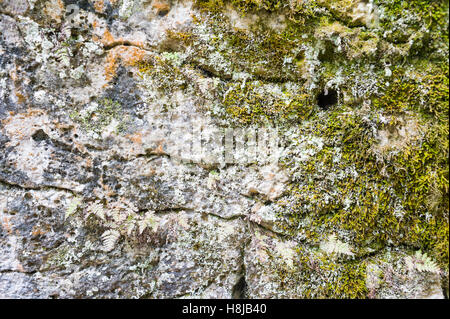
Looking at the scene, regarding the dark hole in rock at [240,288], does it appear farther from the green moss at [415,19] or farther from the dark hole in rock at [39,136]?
the green moss at [415,19]

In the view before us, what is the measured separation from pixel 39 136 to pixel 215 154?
164cm

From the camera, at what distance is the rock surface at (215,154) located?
8.61 ft

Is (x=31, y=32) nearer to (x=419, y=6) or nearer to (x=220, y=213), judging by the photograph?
(x=220, y=213)

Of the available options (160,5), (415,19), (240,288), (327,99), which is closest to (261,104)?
(327,99)

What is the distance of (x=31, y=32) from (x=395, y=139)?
3.45m

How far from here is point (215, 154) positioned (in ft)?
9.09

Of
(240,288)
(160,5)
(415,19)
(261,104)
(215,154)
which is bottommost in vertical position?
(240,288)

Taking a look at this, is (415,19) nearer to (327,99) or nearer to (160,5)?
(327,99)

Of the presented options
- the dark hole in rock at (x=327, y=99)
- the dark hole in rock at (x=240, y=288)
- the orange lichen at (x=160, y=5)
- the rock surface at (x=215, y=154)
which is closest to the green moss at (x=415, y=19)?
the rock surface at (x=215, y=154)

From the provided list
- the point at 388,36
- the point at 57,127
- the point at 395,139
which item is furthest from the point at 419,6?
the point at 57,127

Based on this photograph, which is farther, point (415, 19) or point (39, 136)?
point (39, 136)

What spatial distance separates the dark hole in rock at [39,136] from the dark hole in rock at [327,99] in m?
2.60

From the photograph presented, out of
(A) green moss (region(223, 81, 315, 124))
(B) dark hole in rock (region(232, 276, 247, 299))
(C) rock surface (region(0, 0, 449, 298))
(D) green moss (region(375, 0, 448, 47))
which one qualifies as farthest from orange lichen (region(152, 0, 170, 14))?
(B) dark hole in rock (region(232, 276, 247, 299))

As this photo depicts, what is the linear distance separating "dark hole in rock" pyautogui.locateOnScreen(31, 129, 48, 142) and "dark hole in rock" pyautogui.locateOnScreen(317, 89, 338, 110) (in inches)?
102
